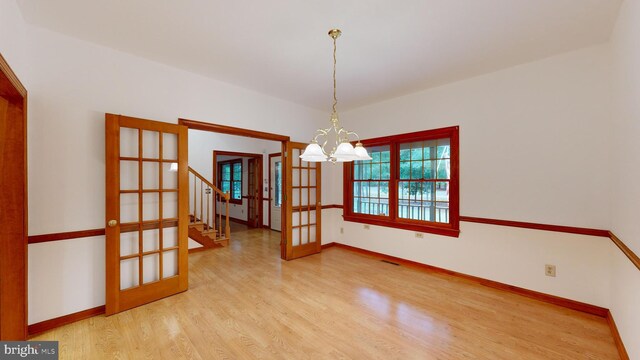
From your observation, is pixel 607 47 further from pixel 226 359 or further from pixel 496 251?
pixel 226 359

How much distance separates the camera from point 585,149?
8.93 ft

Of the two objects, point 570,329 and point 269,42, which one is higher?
point 269,42

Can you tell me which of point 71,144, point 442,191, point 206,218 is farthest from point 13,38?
point 442,191

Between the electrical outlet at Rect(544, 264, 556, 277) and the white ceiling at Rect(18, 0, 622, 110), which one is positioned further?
the electrical outlet at Rect(544, 264, 556, 277)

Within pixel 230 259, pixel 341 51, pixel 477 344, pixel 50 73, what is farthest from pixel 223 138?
pixel 477 344

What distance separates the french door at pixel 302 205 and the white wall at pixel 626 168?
378 centimetres

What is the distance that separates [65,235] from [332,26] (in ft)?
10.7

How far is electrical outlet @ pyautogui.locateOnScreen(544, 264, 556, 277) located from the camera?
9.50 ft

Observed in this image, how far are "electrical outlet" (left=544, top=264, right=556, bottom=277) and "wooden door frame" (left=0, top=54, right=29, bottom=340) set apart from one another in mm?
5253

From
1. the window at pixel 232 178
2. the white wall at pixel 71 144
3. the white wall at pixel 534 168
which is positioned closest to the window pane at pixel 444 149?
the white wall at pixel 534 168

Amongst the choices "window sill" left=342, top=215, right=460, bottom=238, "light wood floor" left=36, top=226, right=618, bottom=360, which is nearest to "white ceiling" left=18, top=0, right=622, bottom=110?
"window sill" left=342, top=215, right=460, bottom=238

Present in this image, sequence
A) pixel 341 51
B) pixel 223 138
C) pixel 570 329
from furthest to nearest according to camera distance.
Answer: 1. pixel 223 138
2. pixel 341 51
3. pixel 570 329

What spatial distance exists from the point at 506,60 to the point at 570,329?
291cm

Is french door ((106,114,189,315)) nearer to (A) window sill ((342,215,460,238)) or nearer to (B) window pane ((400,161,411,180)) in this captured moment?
(A) window sill ((342,215,460,238))
